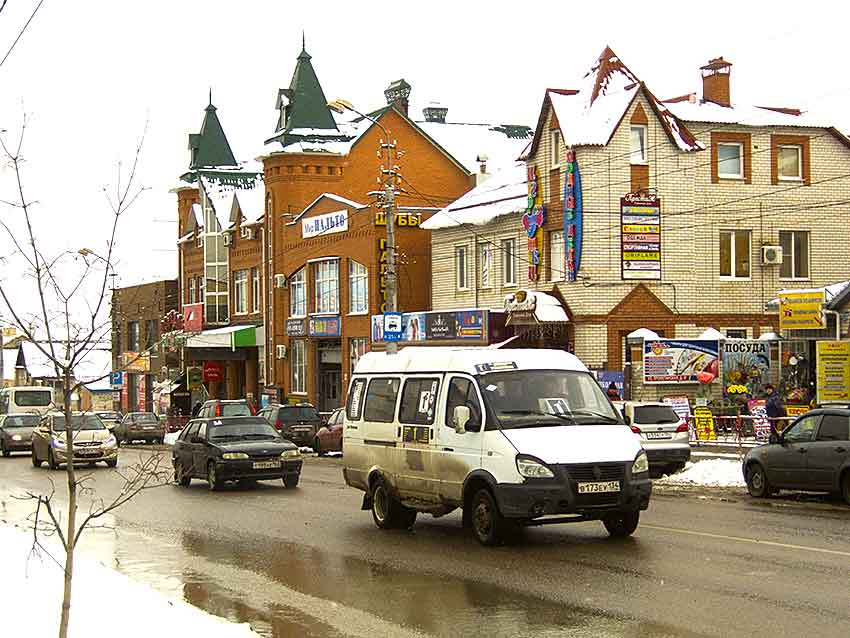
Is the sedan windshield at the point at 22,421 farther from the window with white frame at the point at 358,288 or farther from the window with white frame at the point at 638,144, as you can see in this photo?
the window with white frame at the point at 638,144

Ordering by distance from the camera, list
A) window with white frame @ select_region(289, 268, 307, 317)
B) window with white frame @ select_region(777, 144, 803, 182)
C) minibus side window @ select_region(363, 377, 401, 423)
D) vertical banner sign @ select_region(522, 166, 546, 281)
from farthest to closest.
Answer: window with white frame @ select_region(289, 268, 307, 317) < window with white frame @ select_region(777, 144, 803, 182) < vertical banner sign @ select_region(522, 166, 546, 281) < minibus side window @ select_region(363, 377, 401, 423)

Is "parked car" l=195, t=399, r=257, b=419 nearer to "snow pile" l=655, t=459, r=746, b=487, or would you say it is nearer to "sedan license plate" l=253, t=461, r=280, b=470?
"sedan license plate" l=253, t=461, r=280, b=470

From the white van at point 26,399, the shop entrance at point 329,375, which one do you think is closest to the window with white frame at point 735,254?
the shop entrance at point 329,375

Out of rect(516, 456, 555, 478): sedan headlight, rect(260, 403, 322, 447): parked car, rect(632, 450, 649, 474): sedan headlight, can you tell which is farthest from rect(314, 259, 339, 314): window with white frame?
rect(516, 456, 555, 478): sedan headlight

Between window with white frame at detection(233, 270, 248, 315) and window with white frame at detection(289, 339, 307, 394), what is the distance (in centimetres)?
829

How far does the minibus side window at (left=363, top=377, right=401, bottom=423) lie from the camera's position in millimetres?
17141

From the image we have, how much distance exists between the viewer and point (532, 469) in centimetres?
1423

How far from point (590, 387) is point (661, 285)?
2451cm

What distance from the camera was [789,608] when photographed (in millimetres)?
10398

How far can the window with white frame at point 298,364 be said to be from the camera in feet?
188

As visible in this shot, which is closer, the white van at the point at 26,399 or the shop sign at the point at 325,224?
the shop sign at the point at 325,224

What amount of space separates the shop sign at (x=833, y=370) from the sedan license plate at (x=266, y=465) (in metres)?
14.6

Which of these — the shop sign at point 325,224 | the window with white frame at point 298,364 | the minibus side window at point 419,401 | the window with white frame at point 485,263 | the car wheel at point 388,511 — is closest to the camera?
the minibus side window at point 419,401

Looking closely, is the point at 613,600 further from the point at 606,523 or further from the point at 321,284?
the point at 321,284
